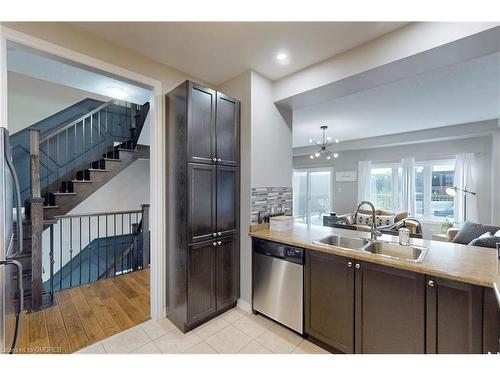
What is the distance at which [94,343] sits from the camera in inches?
74.1

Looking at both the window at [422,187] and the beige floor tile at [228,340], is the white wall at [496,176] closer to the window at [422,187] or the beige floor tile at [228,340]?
the window at [422,187]

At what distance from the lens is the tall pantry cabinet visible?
6.73 ft

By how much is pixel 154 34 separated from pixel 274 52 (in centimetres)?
108

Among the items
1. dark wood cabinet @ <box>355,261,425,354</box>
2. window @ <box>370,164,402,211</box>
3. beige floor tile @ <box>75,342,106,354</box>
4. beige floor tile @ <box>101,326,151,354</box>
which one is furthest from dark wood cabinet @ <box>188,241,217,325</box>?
window @ <box>370,164,402,211</box>

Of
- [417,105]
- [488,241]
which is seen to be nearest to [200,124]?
[488,241]

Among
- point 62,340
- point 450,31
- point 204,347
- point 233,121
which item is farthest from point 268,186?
point 62,340

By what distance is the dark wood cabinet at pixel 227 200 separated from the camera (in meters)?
2.30

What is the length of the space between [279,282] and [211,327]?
80 centimetres

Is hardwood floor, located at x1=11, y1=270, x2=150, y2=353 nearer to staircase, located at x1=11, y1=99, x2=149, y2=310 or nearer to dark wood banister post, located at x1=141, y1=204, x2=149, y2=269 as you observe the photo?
staircase, located at x1=11, y1=99, x2=149, y2=310

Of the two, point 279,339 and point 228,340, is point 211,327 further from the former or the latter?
point 279,339

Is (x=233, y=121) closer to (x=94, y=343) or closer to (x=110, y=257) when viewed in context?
(x=94, y=343)

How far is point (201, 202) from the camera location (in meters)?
2.13

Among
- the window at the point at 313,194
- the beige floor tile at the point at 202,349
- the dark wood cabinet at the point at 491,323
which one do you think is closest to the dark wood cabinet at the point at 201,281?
the beige floor tile at the point at 202,349

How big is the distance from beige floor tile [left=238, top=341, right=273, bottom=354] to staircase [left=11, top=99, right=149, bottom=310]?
2.32m
